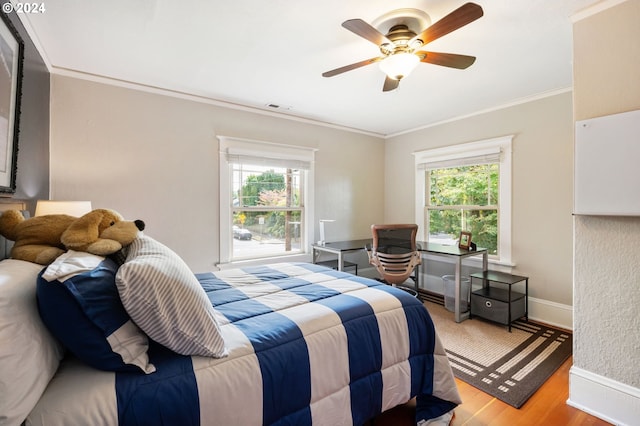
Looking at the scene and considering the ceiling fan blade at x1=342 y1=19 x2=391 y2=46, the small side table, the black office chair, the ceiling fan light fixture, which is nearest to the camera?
the ceiling fan blade at x1=342 y1=19 x2=391 y2=46

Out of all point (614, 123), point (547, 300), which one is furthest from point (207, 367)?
point (547, 300)

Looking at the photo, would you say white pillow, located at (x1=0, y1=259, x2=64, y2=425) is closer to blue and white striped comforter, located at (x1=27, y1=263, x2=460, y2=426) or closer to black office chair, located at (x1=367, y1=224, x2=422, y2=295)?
blue and white striped comforter, located at (x1=27, y1=263, x2=460, y2=426)

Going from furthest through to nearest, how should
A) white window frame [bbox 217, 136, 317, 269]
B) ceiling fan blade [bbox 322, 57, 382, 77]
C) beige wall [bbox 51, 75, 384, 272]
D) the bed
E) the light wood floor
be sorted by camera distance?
1. white window frame [bbox 217, 136, 317, 269]
2. beige wall [bbox 51, 75, 384, 272]
3. ceiling fan blade [bbox 322, 57, 382, 77]
4. the light wood floor
5. the bed

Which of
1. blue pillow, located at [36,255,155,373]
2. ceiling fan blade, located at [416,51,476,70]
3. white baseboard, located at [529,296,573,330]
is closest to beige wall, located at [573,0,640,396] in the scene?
ceiling fan blade, located at [416,51,476,70]

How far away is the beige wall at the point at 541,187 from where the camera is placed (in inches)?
120

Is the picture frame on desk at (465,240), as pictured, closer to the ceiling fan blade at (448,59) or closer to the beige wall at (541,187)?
the beige wall at (541,187)

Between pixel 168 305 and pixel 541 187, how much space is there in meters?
3.70

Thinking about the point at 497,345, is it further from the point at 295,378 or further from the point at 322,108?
the point at 322,108

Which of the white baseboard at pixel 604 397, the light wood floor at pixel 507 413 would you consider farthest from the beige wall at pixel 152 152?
the white baseboard at pixel 604 397

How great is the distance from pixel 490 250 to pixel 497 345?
1.37m

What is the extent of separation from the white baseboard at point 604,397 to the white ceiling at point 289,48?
87.5 inches

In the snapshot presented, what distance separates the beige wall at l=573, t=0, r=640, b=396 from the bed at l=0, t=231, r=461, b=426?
963mm

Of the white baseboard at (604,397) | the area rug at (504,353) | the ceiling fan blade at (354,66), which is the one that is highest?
the ceiling fan blade at (354,66)

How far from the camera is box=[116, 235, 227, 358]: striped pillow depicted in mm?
960
